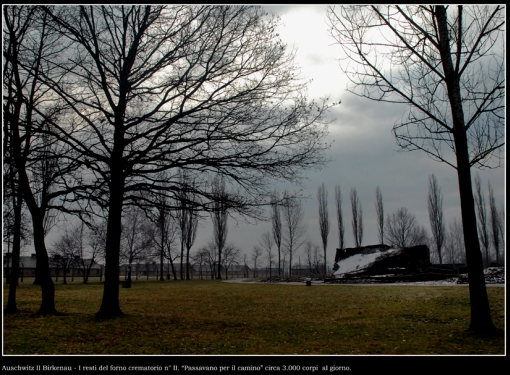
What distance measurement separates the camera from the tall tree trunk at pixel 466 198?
299 inches

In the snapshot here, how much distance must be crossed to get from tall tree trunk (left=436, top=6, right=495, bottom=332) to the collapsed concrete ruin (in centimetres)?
1954

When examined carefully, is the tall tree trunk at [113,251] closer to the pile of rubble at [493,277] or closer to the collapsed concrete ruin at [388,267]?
the pile of rubble at [493,277]

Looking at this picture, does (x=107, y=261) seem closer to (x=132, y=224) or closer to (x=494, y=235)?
(x=132, y=224)

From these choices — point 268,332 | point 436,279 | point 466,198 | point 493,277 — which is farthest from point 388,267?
point 268,332

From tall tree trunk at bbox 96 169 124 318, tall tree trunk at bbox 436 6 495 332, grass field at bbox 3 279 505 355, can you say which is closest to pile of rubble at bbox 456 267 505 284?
grass field at bbox 3 279 505 355

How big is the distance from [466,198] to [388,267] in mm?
23127

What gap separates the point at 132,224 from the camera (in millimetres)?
49469

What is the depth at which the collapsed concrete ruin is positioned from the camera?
26.6 m

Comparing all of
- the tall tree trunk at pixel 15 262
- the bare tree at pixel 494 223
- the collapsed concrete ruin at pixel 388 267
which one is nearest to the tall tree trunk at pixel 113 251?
the tall tree trunk at pixel 15 262

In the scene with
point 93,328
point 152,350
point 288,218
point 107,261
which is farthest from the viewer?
point 288,218

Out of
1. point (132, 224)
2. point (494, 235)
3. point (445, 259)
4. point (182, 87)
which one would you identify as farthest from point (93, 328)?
point (445, 259)

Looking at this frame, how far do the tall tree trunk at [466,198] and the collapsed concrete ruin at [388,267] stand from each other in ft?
64.1

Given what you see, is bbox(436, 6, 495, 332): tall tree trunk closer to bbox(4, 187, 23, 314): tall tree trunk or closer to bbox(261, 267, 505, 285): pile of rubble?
bbox(4, 187, 23, 314): tall tree trunk
